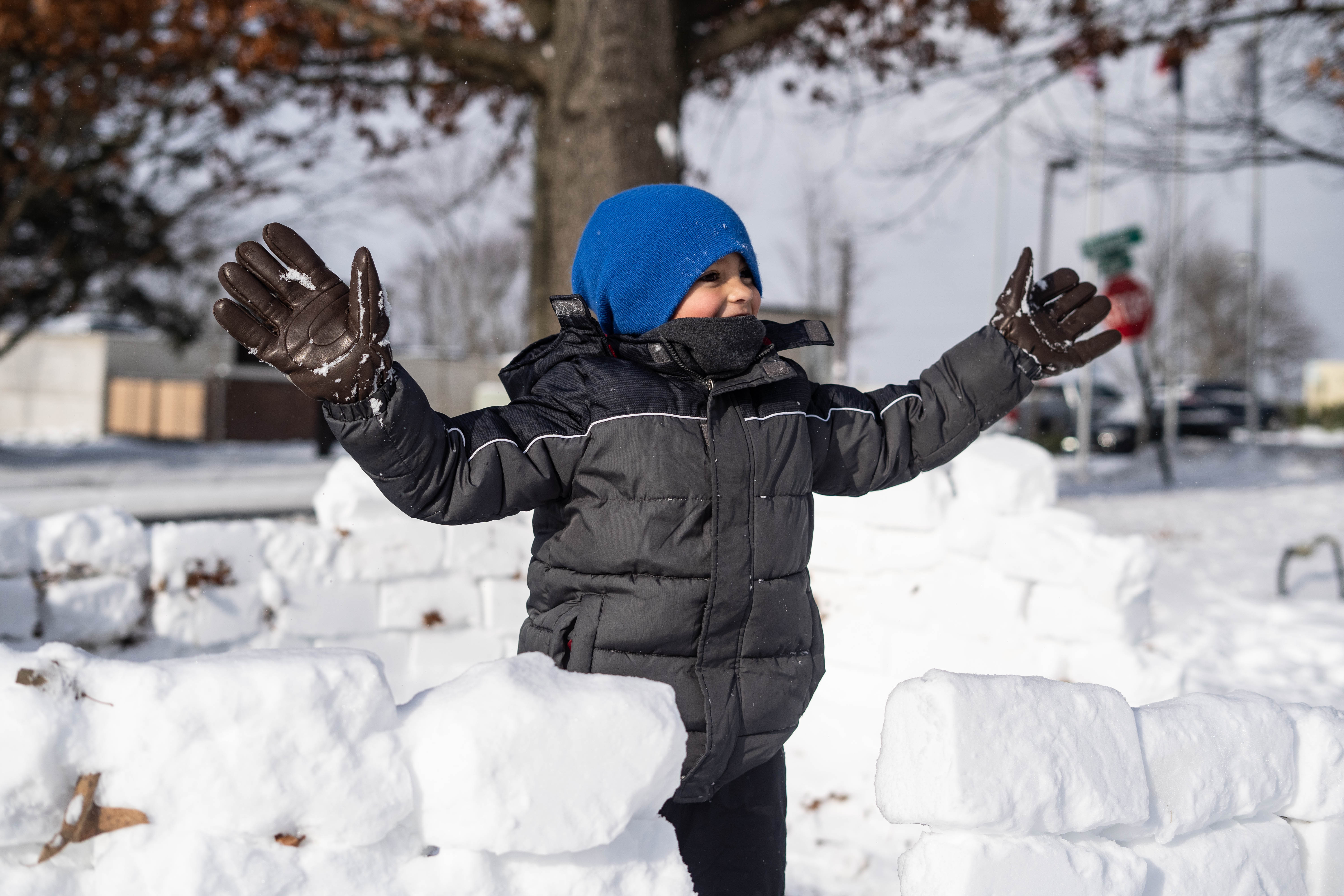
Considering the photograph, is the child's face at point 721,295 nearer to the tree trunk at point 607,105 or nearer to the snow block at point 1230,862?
the snow block at point 1230,862

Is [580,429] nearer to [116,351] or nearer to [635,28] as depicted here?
[635,28]

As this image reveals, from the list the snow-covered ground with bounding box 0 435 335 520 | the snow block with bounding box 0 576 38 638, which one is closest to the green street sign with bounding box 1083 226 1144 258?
the snow-covered ground with bounding box 0 435 335 520

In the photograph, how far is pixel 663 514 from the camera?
1.66 m

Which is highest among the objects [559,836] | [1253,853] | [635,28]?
[635,28]

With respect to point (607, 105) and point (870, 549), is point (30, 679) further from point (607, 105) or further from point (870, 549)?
point (607, 105)

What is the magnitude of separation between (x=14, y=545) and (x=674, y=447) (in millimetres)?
2657

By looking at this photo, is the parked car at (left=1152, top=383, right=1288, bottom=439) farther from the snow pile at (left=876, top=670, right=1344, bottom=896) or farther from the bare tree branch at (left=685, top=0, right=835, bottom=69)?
the snow pile at (left=876, top=670, right=1344, bottom=896)

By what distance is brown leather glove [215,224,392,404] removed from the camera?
1.46 m

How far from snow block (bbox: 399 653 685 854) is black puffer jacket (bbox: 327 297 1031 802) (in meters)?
0.33

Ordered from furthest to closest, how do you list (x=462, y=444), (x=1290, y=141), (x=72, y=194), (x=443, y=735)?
(x=72, y=194)
(x=1290, y=141)
(x=462, y=444)
(x=443, y=735)

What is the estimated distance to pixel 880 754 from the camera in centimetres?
150

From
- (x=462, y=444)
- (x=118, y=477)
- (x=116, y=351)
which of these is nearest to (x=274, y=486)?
(x=118, y=477)

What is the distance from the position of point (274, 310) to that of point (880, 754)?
1.07m

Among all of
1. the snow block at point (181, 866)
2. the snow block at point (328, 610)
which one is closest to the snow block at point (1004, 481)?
the snow block at point (328, 610)
